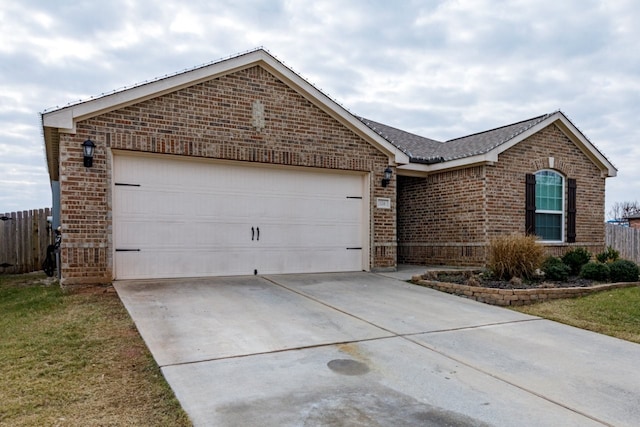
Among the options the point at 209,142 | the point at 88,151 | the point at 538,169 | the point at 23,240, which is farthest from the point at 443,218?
the point at 23,240

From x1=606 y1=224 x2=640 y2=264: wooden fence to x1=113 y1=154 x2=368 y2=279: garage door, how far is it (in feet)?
41.3

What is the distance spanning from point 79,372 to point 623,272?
984 cm

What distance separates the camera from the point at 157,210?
8.19 m

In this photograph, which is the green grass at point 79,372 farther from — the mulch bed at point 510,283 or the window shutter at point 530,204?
the window shutter at point 530,204

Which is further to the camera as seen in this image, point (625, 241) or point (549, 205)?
point (625, 241)

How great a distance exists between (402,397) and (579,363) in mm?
2382

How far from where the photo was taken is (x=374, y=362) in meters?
4.20

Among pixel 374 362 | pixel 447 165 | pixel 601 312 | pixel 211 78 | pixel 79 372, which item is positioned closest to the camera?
pixel 79 372

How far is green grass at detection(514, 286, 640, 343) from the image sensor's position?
5.99 meters

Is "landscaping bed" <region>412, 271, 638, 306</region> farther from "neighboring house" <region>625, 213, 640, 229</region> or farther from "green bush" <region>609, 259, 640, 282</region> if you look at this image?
"neighboring house" <region>625, 213, 640, 229</region>

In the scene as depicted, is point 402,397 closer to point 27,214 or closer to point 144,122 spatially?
point 144,122

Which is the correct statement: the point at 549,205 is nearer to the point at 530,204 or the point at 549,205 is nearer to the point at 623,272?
the point at 530,204

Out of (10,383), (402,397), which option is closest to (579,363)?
(402,397)

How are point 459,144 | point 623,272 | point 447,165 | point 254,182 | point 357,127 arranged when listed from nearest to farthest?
point 623,272 < point 254,182 < point 357,127 < point 447,165 < point 459,144
